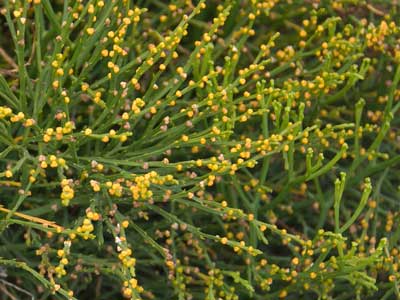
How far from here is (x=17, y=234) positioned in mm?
2137

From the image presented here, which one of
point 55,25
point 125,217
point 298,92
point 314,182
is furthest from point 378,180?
point 55,25

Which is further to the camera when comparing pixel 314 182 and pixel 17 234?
pixel 314 182

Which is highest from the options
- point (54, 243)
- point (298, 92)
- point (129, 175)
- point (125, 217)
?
point (298, 92)

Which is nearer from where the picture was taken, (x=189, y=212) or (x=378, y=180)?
(x=189, y=212)

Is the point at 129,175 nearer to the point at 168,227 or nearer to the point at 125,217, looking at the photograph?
the point at 125,217

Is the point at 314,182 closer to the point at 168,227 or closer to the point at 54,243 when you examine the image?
the point at 168,227

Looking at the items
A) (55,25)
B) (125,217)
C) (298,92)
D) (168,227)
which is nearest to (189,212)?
(168,227)

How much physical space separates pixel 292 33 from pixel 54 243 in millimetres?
983

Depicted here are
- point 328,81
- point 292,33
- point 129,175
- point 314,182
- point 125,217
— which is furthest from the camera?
point 292,33

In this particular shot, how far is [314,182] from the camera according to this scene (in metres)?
2.31

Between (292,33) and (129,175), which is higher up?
(292,33)

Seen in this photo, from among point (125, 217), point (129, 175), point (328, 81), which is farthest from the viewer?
point (328, 81)

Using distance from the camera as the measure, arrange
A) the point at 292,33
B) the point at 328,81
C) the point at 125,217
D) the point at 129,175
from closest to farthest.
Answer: the point at 129,175 → the point at 125,217 → the point at 328,81 → the point at 292,33

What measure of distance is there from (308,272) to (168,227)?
40cm
